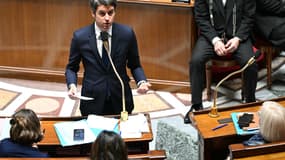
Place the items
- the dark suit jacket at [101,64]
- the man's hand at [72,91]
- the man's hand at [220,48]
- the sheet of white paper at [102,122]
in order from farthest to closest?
the man's hand at [220,48] → the dark suit jacket at [101,64] → the man's hand at [72,91] → the sheet of white paper at [102,122]

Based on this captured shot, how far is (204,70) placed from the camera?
4914mm

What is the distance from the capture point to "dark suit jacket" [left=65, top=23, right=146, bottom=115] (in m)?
3.77

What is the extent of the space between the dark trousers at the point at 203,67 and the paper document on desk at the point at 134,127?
140cm

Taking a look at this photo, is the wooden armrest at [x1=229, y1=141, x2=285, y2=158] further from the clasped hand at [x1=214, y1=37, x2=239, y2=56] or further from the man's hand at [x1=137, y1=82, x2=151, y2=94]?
the clasped hand at [x1=214, y1=37, x2=239, y2=56]

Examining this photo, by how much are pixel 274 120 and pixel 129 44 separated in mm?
1131

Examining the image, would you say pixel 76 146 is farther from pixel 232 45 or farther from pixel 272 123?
pixel 232 45

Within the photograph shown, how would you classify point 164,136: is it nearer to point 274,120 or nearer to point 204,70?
point 204,70

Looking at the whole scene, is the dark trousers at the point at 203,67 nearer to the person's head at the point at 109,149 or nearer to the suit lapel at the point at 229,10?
the suit lapel at the point at 229,10

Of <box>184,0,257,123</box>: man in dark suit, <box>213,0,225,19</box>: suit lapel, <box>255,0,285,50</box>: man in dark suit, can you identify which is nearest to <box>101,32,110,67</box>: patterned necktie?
<box>184,0,257,123</box>: man in dark suit

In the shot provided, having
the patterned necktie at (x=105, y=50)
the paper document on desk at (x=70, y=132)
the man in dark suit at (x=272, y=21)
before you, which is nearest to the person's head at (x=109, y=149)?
the paper document on desk at (x=70, y=132)

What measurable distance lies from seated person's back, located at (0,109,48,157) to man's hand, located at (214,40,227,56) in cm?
211

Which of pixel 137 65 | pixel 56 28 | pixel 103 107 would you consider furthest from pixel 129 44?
pixel 56 28

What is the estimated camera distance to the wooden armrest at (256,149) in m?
3.06

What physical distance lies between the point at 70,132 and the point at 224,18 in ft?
6.60
